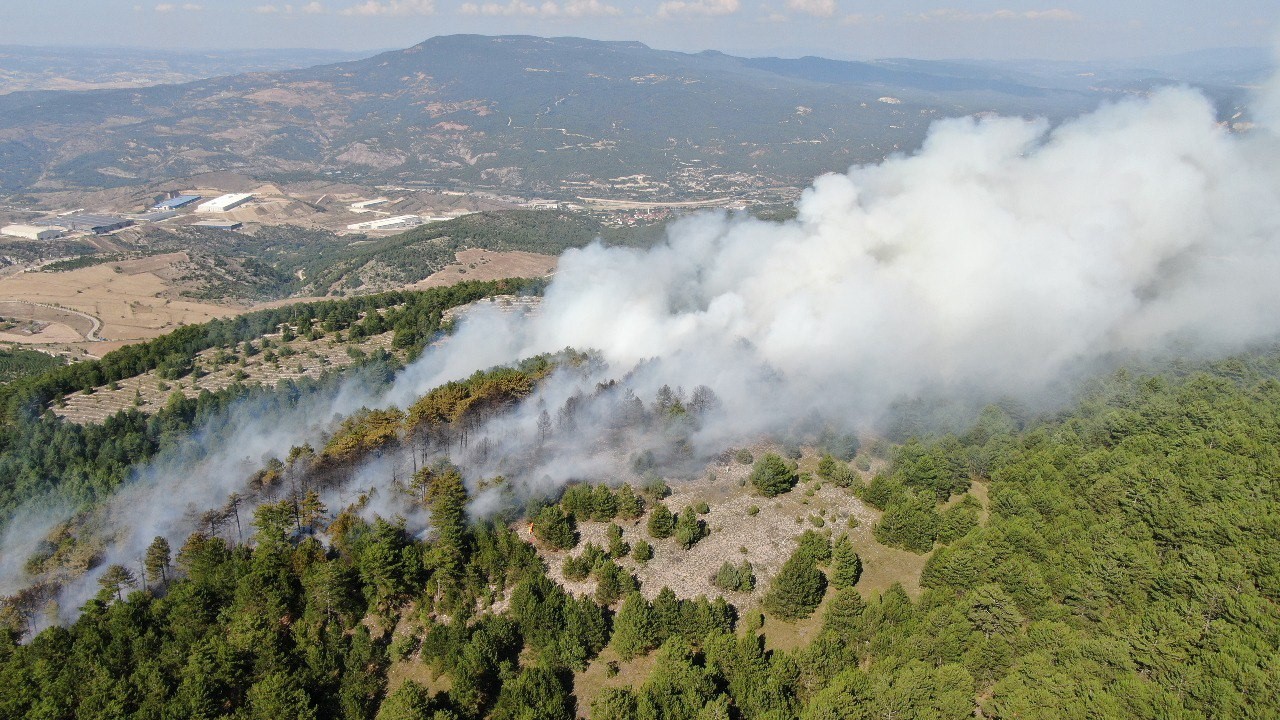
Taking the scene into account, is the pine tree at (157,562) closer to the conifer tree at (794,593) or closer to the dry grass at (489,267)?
the conifer tree at (794,593)

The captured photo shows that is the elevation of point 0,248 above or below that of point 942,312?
below

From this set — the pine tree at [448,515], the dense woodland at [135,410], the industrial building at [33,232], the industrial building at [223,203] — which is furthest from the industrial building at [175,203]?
the pine tree at [448,515]

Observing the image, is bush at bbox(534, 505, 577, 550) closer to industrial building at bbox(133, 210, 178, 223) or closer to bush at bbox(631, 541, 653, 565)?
bush at bbox(631, 541, 653, 565)

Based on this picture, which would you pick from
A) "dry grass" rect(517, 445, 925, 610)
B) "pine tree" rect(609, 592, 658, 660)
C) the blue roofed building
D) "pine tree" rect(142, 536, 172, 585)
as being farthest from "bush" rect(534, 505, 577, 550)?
the blue roofed building

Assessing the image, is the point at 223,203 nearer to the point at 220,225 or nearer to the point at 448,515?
the point at 220,225

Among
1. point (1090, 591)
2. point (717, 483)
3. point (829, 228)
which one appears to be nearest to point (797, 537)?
point (717, 483)

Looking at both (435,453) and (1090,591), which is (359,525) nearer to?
(435,453)
